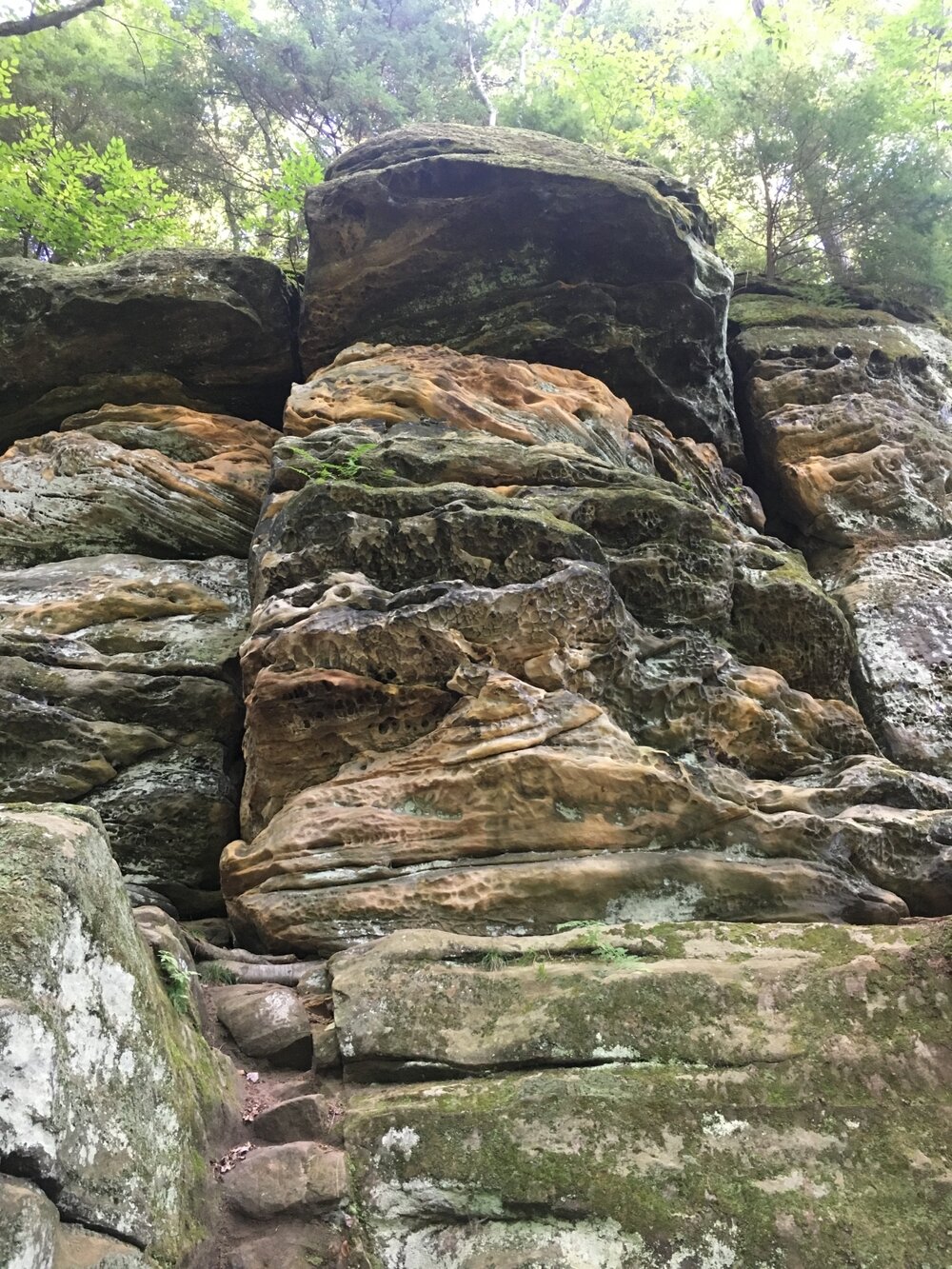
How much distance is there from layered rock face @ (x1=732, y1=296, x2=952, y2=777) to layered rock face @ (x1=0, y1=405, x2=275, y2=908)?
645cm

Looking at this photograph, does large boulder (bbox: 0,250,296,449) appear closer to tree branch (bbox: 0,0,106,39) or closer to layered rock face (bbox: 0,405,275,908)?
layered rock face (bbox: 0,405,275,908)

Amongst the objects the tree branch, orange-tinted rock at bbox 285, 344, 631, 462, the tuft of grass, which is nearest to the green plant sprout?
the tuft of grass

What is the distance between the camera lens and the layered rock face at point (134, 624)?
712cm

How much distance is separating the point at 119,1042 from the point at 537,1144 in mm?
1944

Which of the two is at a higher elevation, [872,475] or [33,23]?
[33,23]

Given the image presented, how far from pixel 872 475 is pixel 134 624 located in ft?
29.5

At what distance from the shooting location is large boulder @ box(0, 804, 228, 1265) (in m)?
2.98

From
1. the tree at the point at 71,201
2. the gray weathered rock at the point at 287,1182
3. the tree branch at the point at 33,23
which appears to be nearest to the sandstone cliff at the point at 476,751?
the gray weathered rock at the point at 287,1182

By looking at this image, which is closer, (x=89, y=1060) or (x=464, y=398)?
(x=89, y=1060)

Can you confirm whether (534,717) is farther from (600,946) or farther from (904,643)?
(904,643)

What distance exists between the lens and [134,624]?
8.41 meters

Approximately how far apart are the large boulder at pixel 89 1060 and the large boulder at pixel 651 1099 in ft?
2.80

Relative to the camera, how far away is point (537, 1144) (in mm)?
3865

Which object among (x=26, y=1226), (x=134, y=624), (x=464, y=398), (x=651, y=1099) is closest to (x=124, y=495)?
(x=134, y=624)
